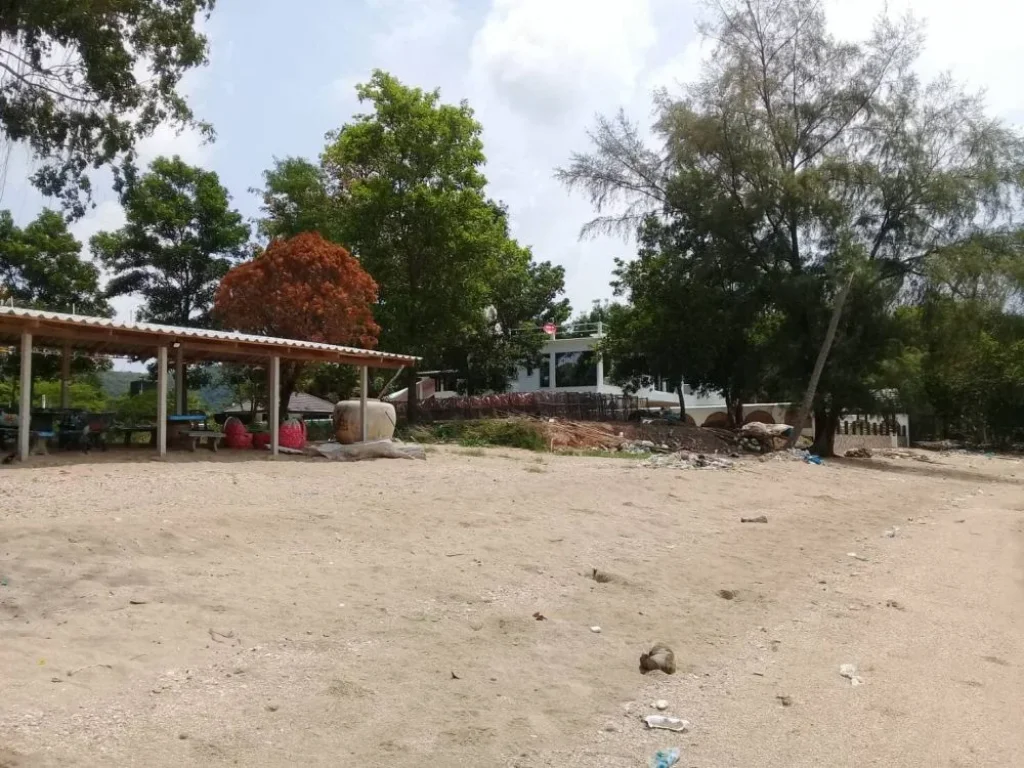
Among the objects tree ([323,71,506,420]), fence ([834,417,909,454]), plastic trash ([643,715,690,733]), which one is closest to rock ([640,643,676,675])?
plastic trash ([643,715,690,733])

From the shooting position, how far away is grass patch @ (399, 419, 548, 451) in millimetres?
21484

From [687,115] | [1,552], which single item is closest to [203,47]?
[1,552]

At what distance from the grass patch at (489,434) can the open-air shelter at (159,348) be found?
3827mm

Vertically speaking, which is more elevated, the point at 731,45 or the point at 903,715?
the point at 731,45

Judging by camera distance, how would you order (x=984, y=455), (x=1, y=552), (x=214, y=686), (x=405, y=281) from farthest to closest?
(x=984, y=455)
(x=405, y=281)
(x=1, y=552)
(x=214, y=686)

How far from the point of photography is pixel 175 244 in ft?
92.6

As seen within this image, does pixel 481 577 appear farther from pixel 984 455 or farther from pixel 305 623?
pixel 984 455

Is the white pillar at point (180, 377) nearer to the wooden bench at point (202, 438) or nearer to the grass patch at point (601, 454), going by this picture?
the wooden bench at point (202, 438)

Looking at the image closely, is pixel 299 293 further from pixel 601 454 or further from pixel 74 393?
pixel 74 393

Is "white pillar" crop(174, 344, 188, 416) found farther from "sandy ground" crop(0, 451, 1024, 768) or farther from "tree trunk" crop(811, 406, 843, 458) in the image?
"tree trunk" crop(811, 406, 843, 458)

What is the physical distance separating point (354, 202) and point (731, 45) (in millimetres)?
11991

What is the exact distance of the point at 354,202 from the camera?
87.7 feet

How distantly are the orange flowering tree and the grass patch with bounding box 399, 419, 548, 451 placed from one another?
10.5ft

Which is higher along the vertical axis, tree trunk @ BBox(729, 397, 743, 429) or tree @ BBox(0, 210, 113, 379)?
tree @ BBox(0, 210, 113, 379)
